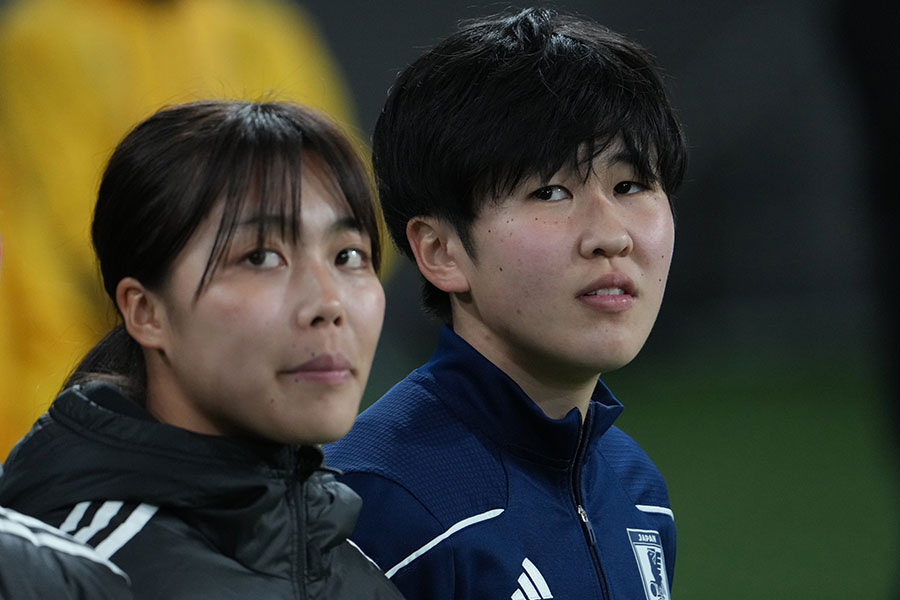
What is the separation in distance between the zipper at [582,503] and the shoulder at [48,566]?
22.8 inches

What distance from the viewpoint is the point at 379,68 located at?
4.70 m

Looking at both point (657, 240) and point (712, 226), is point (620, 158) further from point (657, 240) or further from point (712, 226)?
point (712, 226)

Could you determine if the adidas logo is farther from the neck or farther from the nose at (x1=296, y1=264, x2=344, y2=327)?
the nose at (x1=296, y1=264, x2=344, y2=327)

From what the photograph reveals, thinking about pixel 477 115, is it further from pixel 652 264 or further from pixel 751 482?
pixel 751 482

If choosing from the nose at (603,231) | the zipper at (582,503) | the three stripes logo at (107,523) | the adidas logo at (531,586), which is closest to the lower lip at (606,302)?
the nose at (603,231)

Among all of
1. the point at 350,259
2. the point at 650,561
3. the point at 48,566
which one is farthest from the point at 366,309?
the point at 650,561

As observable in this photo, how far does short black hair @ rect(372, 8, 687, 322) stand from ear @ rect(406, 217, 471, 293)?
0.01 m

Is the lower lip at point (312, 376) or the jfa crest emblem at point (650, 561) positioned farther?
the jfa crest emblem at point (650, 561)

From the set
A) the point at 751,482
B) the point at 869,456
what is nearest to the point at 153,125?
the point at 751,482

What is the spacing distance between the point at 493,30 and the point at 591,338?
378mm

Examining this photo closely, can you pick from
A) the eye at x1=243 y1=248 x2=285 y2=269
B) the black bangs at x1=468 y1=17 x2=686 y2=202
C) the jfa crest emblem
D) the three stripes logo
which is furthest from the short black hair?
the three stripes logo

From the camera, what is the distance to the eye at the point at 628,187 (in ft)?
4.75

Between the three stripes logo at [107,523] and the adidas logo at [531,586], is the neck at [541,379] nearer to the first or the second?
the adidas logo at [531,586]

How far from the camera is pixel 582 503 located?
1.47 meters
